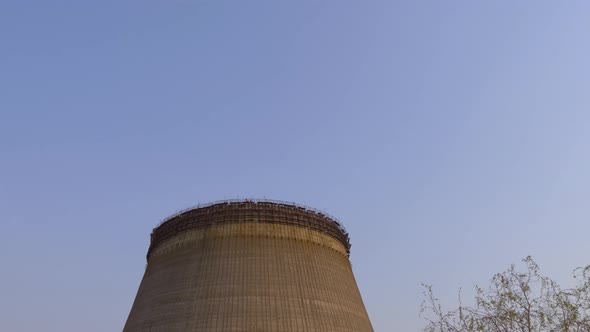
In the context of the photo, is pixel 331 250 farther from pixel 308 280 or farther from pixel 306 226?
pixel 308 280

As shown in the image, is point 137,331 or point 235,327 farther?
point 137,331

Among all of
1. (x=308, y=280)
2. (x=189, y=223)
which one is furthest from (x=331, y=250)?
(x=189, y=223)

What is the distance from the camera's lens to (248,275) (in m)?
28.8

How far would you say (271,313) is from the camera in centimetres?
2709

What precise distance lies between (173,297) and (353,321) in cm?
1049

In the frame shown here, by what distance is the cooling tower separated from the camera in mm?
27141

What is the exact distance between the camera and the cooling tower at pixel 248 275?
2714 centimetres

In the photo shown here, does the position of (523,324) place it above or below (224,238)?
below

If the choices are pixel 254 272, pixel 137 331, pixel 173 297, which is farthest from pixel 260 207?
pixel 137 331

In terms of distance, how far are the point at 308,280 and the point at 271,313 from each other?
11.3 ft

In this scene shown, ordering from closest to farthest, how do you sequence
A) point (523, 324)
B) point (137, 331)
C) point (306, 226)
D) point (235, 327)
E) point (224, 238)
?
point (523, 324) < point (235, 327) < point (137, 331) < point (224, 238) < point (306, 226)

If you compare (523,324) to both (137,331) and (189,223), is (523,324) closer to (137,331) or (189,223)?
(137,331)

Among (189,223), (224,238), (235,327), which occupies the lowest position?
(235,327)

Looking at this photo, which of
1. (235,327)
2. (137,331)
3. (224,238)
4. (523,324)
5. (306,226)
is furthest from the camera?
(306,226)
